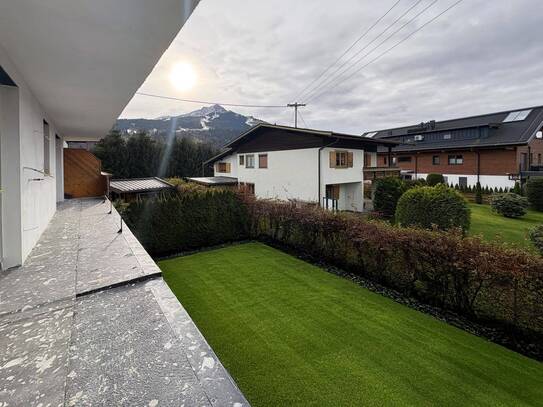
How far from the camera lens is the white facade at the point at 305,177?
1455 cm

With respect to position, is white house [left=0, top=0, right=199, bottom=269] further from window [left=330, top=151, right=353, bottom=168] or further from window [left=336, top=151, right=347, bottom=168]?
window [left=336, top=151, right=347, bottom=168]

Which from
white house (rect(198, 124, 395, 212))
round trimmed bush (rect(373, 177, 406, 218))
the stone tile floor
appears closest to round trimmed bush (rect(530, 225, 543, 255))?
round trimmed bush (rect(373, 177, 406, 218))

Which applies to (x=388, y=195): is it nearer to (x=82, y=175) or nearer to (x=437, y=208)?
(x=437, y=208)

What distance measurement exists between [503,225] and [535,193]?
6633mm

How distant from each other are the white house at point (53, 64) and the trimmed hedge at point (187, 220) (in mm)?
4465

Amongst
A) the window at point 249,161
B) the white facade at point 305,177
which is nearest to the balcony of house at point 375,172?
the white facade at point 305,177

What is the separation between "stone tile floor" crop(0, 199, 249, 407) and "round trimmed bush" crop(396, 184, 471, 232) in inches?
334

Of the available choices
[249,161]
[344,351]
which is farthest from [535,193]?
[344,351]

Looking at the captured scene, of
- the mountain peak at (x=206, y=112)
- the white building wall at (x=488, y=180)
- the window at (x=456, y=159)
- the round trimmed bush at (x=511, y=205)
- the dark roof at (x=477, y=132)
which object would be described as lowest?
the round trimmed bush at (x=511, y=205)

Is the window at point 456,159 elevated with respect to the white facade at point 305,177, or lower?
elevated

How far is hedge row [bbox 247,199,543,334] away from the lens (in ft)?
13.5

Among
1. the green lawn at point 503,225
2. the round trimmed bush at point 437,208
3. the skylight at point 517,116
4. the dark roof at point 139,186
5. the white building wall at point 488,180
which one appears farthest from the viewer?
the skylight at point 517,116

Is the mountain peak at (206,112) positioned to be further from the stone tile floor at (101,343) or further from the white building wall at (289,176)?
the stone tile floor at (101,343)

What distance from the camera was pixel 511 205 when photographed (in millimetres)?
14359
